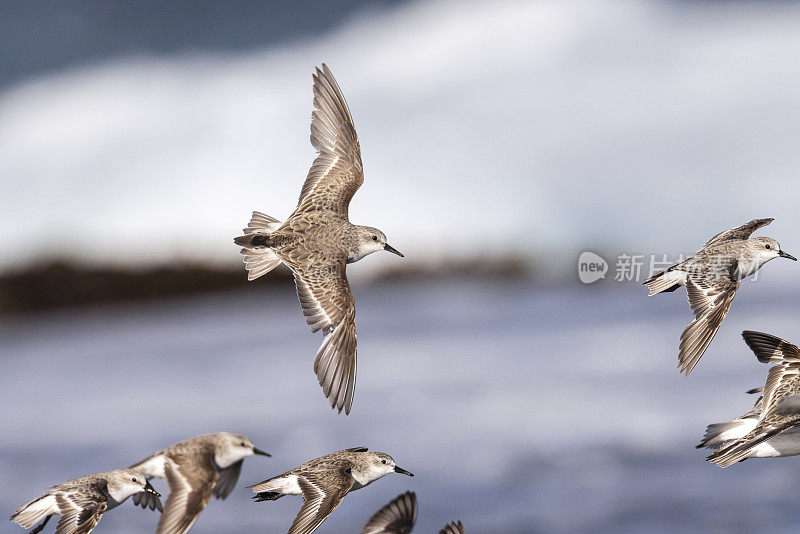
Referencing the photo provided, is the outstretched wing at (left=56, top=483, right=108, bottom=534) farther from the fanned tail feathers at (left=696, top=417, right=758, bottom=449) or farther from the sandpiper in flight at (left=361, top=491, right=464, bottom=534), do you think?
the fanned tail feathers at (left=696, top=417, right=758, bottom=449)

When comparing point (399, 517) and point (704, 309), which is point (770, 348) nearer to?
point (704, 309)

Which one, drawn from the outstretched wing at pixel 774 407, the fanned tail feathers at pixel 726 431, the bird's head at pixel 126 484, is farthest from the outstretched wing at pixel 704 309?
the bird's head at pixel 126 484

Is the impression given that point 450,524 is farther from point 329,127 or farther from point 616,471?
point 616,471

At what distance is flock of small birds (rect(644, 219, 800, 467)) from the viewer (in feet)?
17.7

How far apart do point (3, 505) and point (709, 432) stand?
1157cm

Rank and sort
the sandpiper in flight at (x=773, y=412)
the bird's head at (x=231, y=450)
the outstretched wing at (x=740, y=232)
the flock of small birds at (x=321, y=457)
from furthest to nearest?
the outstretched wing at (x=740, y=232) < the sandpiper in flight at (x=773, y=412) < the bird's head at (x=231, y=450) < the flock of small birds at (x=321, y=457)

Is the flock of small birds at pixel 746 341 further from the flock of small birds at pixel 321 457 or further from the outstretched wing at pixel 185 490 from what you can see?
the outstretched wing at pixel 185 490

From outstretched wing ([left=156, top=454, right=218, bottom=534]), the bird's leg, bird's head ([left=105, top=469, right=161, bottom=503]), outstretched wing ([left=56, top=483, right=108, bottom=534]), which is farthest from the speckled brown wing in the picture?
the bird's leg

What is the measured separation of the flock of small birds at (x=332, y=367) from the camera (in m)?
5.00

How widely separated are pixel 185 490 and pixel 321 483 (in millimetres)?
838

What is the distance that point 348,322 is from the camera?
20.2ft

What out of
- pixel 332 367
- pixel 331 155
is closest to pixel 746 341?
pixel 332 367

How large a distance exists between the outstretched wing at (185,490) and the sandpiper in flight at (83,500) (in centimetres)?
53

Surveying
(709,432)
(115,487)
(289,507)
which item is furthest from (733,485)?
(115,487)
